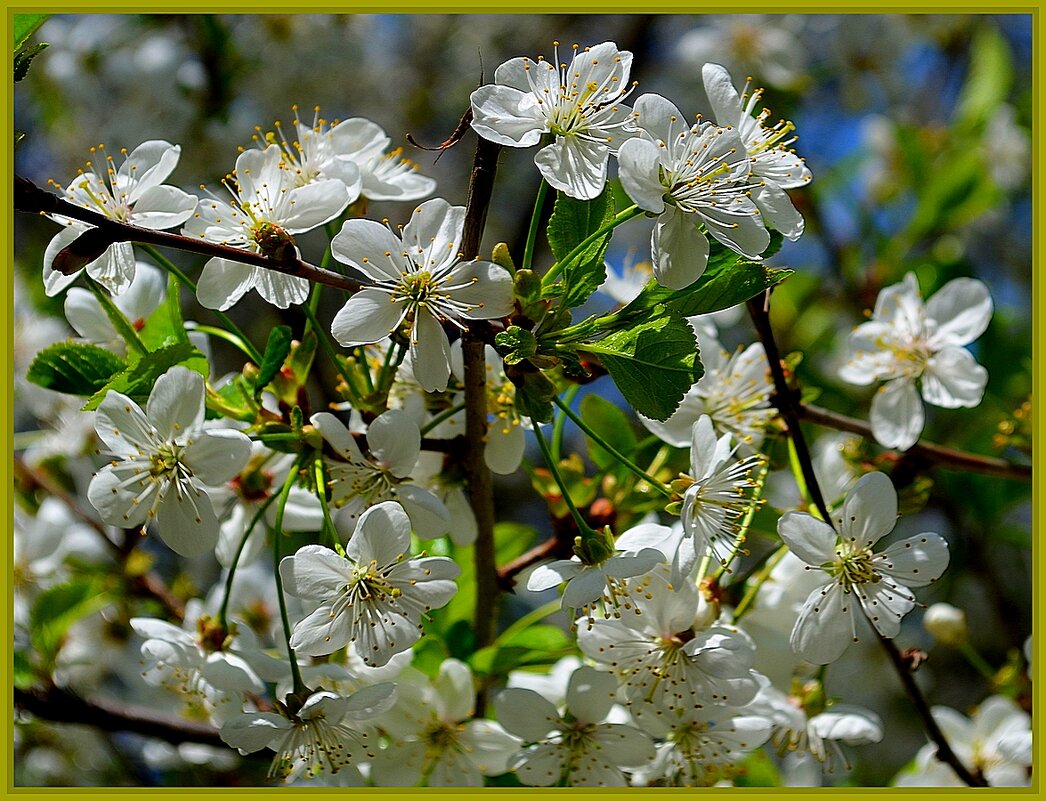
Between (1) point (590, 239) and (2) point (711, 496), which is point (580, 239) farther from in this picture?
(2) point (711, 496)

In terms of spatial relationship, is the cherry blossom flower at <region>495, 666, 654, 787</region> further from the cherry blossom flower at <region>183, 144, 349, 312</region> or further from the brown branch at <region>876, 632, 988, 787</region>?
the cherry blossom flower at <region>183, 144, 349, 312</region>

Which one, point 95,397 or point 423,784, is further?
point 423,784

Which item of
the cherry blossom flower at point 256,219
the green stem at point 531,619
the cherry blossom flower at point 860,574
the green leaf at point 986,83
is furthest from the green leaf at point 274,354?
the green leaf at point 986,83

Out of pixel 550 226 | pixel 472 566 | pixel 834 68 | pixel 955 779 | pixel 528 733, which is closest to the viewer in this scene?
pixel 550 226

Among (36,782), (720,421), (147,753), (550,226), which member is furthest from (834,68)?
(36,782)

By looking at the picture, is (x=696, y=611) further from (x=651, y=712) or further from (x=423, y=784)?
(x=423, y=784)

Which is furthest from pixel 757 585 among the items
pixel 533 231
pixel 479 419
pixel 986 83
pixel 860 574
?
pixel 986 83
